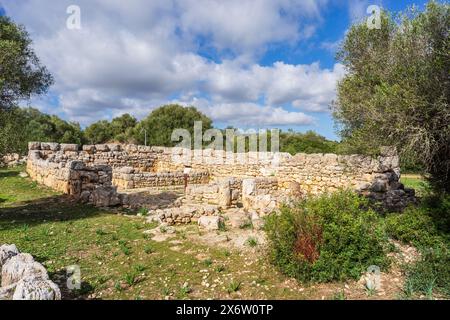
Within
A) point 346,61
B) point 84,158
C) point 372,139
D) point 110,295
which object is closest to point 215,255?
point 110,295

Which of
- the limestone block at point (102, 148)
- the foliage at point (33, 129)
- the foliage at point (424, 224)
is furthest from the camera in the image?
the limestone block at point (102, 148)

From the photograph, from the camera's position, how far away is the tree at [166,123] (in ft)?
145

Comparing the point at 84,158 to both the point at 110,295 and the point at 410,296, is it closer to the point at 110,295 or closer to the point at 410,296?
the point at 110,295

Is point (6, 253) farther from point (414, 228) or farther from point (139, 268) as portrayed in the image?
point (414, 228)

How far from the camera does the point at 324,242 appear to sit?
6059 mm

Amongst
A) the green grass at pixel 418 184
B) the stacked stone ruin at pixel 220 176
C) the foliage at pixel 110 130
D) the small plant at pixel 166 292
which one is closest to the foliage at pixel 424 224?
the green grass at pixel 418 184

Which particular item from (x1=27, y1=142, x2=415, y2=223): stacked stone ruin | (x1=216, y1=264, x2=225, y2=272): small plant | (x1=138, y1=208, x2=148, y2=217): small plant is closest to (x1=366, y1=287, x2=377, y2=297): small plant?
(x1=216, y1=264, x2=225, y2=272): small plant

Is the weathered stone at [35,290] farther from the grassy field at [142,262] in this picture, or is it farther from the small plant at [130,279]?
the small plant at [130,279]

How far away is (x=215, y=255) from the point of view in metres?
7.20

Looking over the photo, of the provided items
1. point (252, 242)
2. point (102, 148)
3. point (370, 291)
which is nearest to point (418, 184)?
point (252, 242)

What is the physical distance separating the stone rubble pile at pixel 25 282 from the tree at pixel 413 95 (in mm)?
7132

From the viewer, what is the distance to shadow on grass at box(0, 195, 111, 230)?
10.2 meters
